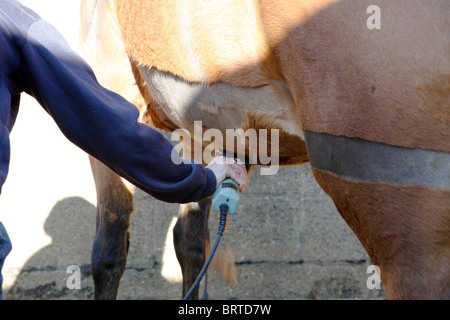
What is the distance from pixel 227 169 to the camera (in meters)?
1.39

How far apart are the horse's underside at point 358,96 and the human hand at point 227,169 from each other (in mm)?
112

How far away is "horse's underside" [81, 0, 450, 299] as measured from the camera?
3.18 ft

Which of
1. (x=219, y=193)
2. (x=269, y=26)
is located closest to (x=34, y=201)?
(x=219, y=193)

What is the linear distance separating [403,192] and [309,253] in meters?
1.93

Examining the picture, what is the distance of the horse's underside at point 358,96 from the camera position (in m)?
0.97

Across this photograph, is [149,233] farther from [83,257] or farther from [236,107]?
[236,107]

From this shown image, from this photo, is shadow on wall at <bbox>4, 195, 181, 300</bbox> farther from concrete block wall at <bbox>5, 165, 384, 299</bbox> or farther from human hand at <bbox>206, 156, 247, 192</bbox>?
human hand at <bbox>206, 156, 247, 192</bbox>

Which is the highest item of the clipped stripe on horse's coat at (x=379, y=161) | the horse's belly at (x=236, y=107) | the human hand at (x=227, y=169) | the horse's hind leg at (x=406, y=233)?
the horse's belly at (x=236, y=107)

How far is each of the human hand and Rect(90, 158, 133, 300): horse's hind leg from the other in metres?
0.74

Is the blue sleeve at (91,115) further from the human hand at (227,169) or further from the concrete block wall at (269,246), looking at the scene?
the concrete block wall at (269,246)

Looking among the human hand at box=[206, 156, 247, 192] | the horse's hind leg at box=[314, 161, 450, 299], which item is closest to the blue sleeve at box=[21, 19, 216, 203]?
the human hand at box=[206, 156, 247, 192]

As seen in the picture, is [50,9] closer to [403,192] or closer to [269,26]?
[269,26]

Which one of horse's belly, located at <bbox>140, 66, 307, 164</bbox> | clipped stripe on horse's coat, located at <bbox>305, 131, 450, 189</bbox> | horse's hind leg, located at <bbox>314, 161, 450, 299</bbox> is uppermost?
horse's belly, located at <bbox>140, 66, 307, 164</bbox>

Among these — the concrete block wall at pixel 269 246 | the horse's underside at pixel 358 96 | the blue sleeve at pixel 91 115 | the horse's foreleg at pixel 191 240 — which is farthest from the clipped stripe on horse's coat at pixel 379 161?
the concrete block wall at pixel 269 246
